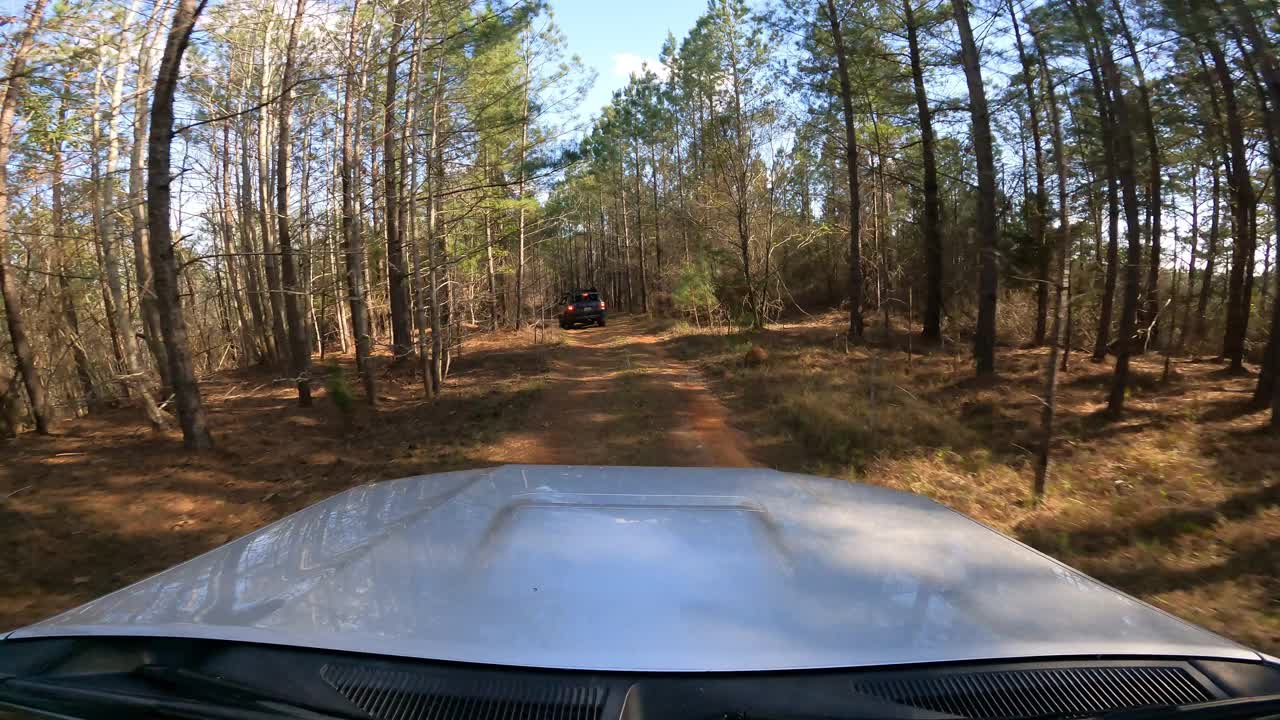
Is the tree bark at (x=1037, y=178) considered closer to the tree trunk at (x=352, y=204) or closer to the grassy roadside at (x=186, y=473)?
the grassy roadside at (x=186, y=473)

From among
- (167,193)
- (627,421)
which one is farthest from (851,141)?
(167,193)

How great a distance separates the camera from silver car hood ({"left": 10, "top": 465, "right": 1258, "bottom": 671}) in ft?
4.82

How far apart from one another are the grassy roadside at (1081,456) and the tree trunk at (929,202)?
2.29m

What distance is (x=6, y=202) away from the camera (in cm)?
1038

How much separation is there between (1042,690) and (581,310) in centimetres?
3250

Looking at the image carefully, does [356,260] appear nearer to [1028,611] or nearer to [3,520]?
[3,520]

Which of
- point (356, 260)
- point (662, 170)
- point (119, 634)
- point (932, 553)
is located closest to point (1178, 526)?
point (932, 553)

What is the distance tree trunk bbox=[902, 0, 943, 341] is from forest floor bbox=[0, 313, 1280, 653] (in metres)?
2.29

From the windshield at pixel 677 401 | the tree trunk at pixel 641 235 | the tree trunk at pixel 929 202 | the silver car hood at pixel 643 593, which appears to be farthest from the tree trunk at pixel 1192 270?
the tree trunk at pixel 641 235

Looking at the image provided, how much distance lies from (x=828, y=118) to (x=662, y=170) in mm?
21147

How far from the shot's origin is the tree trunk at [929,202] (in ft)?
50.9

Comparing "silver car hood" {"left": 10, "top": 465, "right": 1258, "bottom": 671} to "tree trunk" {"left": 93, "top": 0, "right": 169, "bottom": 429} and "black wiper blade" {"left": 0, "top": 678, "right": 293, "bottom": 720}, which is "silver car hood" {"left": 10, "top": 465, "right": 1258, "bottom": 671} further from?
"tree trunk" {"left": 93, "top": 0, "right": 169, "bottom": 429}

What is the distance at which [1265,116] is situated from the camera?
8.23 metres

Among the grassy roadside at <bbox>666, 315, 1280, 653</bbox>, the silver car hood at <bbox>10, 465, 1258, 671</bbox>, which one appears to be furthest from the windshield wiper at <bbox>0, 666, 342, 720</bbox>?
the grassy roadside at <bbox>666, 315, 1280, 653</bbox>
